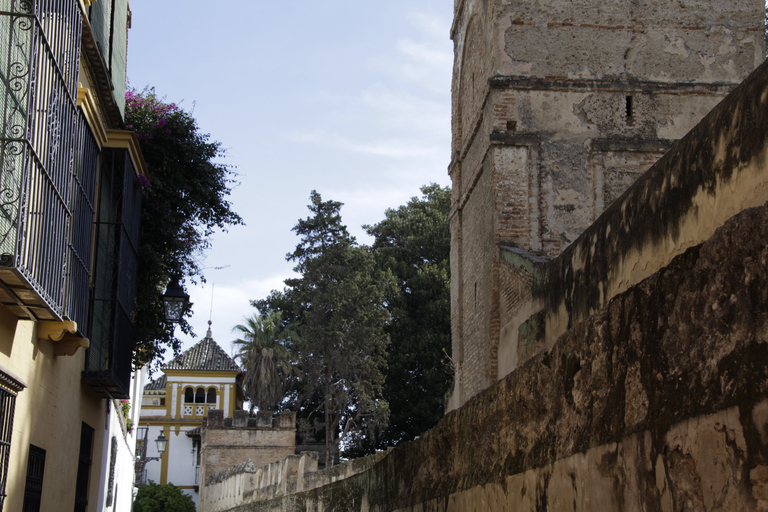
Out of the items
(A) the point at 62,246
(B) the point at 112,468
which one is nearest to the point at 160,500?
(B) the point at 112,468

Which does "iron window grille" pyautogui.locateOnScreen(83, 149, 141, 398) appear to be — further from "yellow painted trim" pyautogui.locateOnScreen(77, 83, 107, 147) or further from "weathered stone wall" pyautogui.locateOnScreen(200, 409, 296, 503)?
"weathered stone wall" pyautogui.locateOnScreen(200, 409, 296, 503)

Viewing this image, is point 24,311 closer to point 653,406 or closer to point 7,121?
point 7,121

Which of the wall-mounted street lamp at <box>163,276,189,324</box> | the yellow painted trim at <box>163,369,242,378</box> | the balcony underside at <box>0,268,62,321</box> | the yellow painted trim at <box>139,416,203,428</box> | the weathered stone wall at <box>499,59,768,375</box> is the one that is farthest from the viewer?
the yellow painted trim at <box>163,369,242,378</box>

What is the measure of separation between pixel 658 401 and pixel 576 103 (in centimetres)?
1220

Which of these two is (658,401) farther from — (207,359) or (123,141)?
(207,359)

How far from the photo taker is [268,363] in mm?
45531

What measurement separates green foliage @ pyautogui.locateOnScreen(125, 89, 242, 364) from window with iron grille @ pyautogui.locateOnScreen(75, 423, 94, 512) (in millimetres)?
1705

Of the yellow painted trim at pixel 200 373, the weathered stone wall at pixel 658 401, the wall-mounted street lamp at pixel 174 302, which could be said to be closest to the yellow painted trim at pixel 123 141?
the wall-mounted street lamp at pixel 174 302

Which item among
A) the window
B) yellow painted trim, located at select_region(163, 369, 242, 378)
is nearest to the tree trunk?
yellow painted trim, located at select_region(163, 369, 242, 378)

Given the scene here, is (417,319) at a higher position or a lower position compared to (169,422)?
higher

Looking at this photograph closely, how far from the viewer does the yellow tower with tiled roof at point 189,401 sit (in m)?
55.0

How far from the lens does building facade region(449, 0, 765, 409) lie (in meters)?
14.2

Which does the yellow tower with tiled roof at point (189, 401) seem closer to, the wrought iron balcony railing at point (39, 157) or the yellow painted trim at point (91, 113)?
the yellow painted trim at point (91, 113)

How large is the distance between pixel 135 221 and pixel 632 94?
8.38 metres
